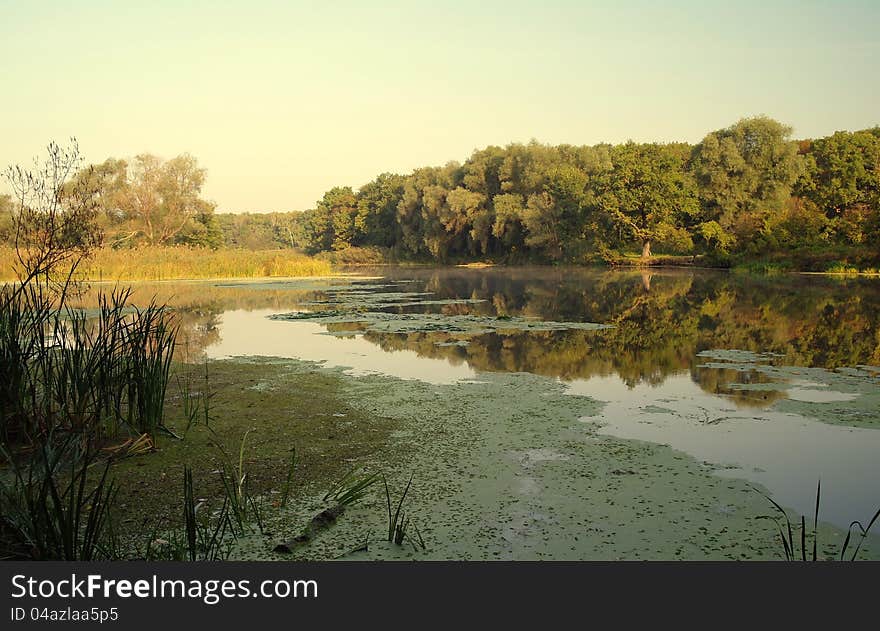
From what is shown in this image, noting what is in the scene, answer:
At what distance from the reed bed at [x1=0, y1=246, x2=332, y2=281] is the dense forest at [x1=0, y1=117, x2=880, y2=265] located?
16.3 ft

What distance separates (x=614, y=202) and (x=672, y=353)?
3113cm

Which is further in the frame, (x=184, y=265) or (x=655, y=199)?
(x=655, y=199)

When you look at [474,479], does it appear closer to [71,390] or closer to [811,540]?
[811,540]

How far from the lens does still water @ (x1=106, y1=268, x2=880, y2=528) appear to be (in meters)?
4.97

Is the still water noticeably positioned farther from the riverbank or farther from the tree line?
the tree line

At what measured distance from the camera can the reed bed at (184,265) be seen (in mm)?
26375

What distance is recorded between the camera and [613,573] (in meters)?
2.90

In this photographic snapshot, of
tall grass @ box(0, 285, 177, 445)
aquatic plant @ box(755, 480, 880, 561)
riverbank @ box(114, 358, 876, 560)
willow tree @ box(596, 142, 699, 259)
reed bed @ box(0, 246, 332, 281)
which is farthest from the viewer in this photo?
→ willow tree @ box(596, 142, 699, 259)

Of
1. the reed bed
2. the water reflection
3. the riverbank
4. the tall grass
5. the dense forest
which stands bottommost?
the riverbank

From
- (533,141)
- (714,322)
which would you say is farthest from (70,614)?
(533,141)

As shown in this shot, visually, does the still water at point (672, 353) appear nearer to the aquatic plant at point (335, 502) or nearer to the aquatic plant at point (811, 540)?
the aquatic plant at point (811, 540)

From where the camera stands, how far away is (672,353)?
9586 mm

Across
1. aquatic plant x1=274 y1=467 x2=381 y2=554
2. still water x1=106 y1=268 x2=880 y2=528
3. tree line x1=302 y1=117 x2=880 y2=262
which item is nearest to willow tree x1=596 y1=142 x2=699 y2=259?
tree line x1=302 y1=117 x2=880 y2=262

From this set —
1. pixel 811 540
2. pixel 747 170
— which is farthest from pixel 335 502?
pixel 747 170
